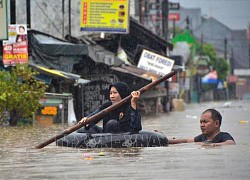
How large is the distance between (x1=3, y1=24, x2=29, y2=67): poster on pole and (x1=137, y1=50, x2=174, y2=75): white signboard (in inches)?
558

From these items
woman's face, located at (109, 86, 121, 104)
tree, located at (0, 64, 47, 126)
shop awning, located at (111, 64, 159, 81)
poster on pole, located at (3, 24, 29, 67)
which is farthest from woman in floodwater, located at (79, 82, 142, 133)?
shop awning, located at (111, 64, 159, 81)

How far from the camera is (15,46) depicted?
26.3m

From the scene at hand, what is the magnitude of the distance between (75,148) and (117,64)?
23406 millimetres

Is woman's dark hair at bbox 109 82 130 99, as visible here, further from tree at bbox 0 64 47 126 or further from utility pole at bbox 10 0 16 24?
utility pole at bbox 10 0 16 24

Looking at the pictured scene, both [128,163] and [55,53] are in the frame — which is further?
[55,53]

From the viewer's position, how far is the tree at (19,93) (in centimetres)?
2442

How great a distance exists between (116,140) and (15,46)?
1322cm

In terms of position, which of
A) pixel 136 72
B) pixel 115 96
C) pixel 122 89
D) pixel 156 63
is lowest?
pixel 136 72

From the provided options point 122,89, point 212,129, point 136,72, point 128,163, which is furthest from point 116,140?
point 136,72

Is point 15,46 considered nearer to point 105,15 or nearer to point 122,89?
point 105,15

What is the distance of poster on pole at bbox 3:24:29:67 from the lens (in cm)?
2622

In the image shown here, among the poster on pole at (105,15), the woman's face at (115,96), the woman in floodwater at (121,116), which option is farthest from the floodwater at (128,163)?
the poster on pole at (105,15)

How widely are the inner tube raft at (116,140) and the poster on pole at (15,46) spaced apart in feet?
40.8

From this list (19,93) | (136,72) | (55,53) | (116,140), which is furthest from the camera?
(136,72)
